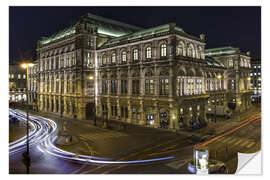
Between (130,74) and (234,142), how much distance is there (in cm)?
2340

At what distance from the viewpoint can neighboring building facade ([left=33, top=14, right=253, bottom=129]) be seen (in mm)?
34031

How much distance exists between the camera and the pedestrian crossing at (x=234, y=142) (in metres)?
24.9

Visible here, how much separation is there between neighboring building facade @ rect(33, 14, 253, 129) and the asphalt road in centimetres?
880

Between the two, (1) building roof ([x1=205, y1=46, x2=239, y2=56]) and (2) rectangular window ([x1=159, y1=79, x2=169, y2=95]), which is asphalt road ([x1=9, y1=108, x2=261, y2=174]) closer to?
(2) rectangular window ([x1=159, y1=79, x2=169, y2=95])

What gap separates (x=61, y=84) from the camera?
5203cm

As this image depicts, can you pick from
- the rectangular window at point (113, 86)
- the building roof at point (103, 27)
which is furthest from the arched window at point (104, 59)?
the building roof at point (103, 27)

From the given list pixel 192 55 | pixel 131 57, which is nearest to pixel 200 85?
pixel 192 55

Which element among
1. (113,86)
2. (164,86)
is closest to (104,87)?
(113,86)

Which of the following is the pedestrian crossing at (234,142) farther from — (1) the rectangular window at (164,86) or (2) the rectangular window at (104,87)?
(2) the rectangular window at (104,87)

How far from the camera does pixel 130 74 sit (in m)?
40.0

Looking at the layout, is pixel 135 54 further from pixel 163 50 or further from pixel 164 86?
pixel 164 86

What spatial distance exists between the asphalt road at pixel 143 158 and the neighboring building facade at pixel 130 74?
8800 millimetres
